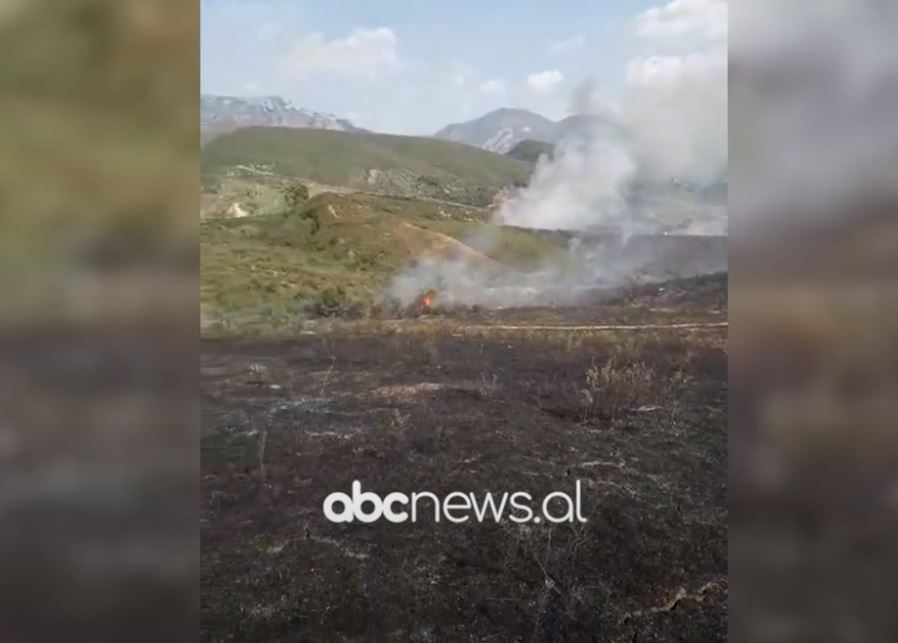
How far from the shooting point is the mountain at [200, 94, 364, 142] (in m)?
2.46

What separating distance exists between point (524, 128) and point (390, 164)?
45 cm

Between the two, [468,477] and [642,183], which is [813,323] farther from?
[468,477]

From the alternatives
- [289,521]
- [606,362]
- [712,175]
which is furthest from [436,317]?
[712,175]

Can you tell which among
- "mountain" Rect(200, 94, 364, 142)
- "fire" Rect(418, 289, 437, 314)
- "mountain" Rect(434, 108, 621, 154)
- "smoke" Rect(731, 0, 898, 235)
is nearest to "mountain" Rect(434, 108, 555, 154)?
"mountain" Rect(434, 108, 621, 154)

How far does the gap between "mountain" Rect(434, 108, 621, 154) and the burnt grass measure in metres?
0.58

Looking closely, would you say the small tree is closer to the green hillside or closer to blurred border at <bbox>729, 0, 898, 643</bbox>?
the green hillside

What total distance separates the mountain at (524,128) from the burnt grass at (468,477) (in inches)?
22.8

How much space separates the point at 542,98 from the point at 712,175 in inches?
23.4

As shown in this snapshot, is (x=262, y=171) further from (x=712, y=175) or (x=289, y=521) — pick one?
(x=712, y=175)

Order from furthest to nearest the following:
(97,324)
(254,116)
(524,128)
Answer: (524,128)
(254,116)
(97,324)

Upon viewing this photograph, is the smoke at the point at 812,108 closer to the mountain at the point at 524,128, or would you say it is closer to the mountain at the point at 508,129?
the mountain at the point at 524,128

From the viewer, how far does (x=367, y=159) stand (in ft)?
8.64

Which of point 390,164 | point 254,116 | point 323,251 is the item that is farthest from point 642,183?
point 254,116

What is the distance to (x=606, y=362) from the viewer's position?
259 cm
